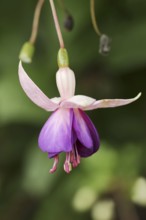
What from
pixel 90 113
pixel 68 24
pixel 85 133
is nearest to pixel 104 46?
pixel 68 24

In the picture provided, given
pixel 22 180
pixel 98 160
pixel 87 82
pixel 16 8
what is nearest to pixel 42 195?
pixel 22 180

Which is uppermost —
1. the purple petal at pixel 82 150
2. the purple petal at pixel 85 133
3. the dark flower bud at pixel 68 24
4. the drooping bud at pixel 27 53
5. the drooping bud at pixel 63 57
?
the dark flower bud at pixel 68 24

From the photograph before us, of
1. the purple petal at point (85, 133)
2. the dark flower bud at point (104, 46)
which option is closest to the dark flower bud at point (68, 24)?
the dark flower bud at point (104, 46)

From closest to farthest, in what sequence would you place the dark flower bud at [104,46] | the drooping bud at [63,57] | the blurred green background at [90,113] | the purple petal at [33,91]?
the purple petal at [33,91], the drooping bud at [63,57], the dark flower bud at [104,46], the blurred green background at [90,113]

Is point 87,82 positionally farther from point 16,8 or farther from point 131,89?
point 16,8

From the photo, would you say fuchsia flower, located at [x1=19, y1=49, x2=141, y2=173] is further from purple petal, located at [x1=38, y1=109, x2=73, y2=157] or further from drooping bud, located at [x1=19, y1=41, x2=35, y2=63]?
drooping bud, located at [x1=19, y1=41, x2=35, y2=63]

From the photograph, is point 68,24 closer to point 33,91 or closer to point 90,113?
point 33,91

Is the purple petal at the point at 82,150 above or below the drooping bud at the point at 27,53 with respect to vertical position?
below

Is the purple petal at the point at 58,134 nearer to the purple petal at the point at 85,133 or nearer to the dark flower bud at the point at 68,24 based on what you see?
the purple petal at the point at 85,133
